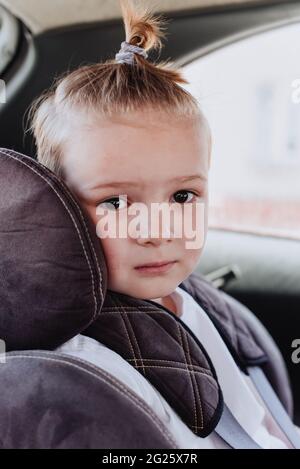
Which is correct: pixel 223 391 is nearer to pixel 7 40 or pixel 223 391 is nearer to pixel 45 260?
pixel 45 260

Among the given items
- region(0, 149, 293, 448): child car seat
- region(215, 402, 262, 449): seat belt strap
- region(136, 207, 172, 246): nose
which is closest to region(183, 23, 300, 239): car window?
region(136, 207, 172, 246): nose

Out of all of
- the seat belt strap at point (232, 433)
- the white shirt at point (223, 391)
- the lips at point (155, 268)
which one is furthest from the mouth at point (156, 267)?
the seat belt strap at point (232, 433)

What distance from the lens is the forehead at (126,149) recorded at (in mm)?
797

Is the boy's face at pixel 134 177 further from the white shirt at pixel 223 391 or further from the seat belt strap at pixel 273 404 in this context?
the seat belt strap at pixel 273 404

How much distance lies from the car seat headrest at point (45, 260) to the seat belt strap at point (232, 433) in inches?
12.1

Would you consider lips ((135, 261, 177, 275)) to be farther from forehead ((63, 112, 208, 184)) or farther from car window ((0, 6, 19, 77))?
car window ((0, 6, 19, 77))

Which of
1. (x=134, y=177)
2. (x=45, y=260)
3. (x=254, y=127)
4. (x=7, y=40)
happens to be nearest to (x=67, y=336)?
(x=45, y=260)

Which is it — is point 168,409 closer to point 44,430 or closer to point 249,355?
point 44,430

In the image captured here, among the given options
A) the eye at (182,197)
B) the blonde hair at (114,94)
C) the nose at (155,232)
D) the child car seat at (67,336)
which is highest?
the blonde hair at (114,94)

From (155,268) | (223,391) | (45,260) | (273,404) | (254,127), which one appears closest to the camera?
(45,260)

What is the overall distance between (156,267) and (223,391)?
0.89 ft

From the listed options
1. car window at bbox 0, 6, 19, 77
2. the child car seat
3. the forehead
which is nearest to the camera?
the child car seat

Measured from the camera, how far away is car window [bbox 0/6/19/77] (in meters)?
1.04

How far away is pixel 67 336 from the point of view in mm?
769
